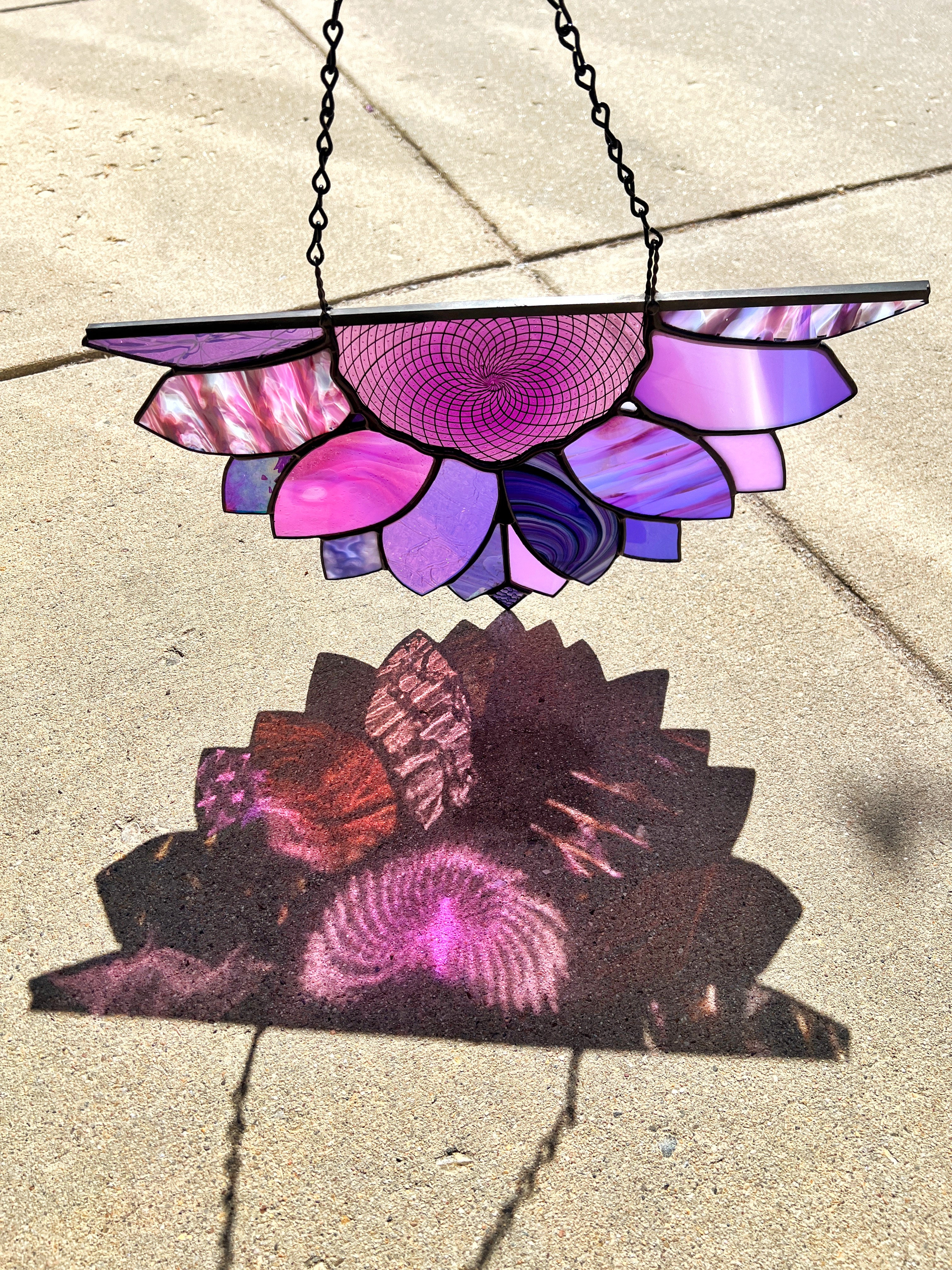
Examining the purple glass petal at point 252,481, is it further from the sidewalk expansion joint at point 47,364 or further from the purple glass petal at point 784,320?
the sidewalk expansion joint at point 47,364

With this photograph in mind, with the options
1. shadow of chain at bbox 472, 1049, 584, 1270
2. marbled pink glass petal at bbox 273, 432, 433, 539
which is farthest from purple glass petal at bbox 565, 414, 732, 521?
shadow of chain at bbox 472, 1049, 584, 1270

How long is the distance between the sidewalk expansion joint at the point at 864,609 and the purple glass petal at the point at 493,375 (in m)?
1.13

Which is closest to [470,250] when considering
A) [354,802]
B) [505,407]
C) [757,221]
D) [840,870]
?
[757,221]

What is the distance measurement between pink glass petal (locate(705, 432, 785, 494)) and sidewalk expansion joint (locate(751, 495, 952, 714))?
2.51ft

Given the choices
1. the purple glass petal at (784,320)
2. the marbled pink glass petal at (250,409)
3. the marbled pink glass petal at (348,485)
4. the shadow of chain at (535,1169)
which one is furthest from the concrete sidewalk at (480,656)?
the purple glass petal at (784,320)

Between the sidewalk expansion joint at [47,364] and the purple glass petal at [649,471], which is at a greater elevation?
the purple glass petal at [649,471]

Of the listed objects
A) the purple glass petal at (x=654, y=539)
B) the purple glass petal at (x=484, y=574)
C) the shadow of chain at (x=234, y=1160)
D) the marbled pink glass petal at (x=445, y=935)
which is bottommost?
the shadow of chain at (x=234, y=1160)

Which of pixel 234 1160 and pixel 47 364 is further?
pixel 47 364

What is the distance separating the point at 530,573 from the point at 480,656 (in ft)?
1.49

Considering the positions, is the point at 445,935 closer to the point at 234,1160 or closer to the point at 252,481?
the point at 234,1160

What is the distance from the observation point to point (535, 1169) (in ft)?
6.61

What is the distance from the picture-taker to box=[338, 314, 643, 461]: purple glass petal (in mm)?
2186

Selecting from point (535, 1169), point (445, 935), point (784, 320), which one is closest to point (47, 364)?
point (445, 935)

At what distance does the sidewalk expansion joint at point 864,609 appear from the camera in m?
2.84
